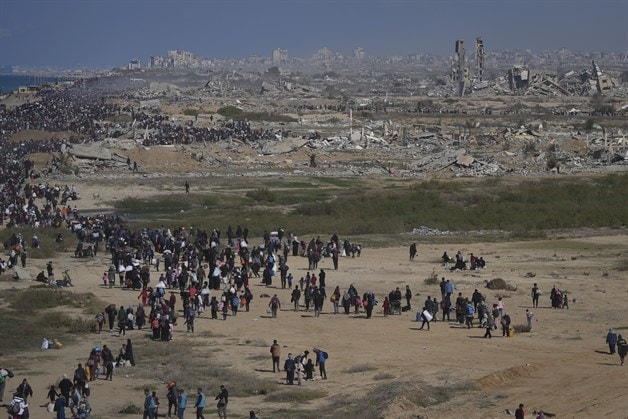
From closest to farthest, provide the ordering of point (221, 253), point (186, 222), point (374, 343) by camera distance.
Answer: point (374, 343) → point (221, 253) → point (186, 222)

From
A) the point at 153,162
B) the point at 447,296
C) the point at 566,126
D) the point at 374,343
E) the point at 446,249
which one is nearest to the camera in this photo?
the point at 374,343

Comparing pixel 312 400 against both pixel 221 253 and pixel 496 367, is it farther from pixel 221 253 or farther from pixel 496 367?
pixel 221 253

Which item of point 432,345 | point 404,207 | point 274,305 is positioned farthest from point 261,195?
point 432,345

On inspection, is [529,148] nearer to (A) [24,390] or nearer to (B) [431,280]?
(B) [431,280]

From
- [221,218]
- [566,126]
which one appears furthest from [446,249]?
[566,126]

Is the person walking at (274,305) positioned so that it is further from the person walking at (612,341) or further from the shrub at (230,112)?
the shrub at (230,112)

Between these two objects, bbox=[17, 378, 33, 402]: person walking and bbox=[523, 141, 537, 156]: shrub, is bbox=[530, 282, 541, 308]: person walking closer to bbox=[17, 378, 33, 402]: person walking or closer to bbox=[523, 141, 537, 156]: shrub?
bbox=[17, 378, 33, 402]: person walking
